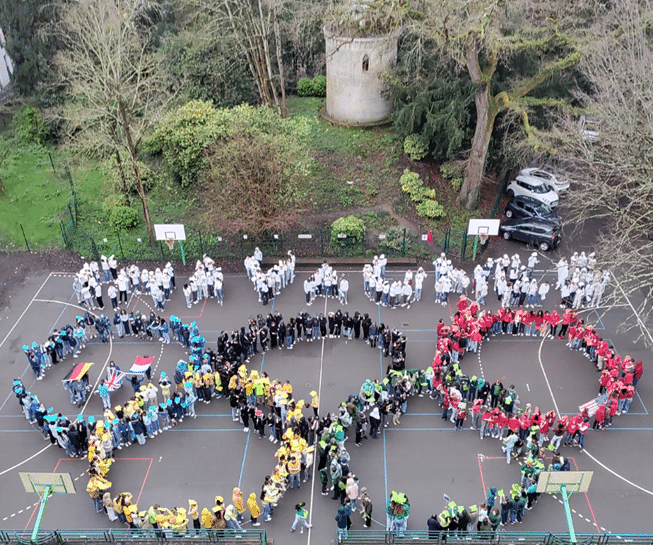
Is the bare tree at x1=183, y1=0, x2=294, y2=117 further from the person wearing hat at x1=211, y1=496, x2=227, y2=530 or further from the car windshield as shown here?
the person wearing hat at x1=211, y1=496, x2=227, y2=530

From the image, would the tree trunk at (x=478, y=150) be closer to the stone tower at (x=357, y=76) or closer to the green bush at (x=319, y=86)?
the stone tower at (x=357, y=76)

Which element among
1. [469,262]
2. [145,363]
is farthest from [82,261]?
[469,262]

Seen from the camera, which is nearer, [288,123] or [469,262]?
[469,262]

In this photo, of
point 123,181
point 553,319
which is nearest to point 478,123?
point 553,319

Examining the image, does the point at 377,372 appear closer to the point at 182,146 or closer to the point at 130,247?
the point at 130,247

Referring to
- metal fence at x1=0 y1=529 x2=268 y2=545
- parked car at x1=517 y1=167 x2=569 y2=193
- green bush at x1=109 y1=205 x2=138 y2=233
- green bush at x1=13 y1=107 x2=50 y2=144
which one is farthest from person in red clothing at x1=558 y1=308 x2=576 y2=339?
green bush at x1=13 y1=107 x2=50 y2=144

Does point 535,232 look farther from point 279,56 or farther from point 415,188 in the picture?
point 279,56
